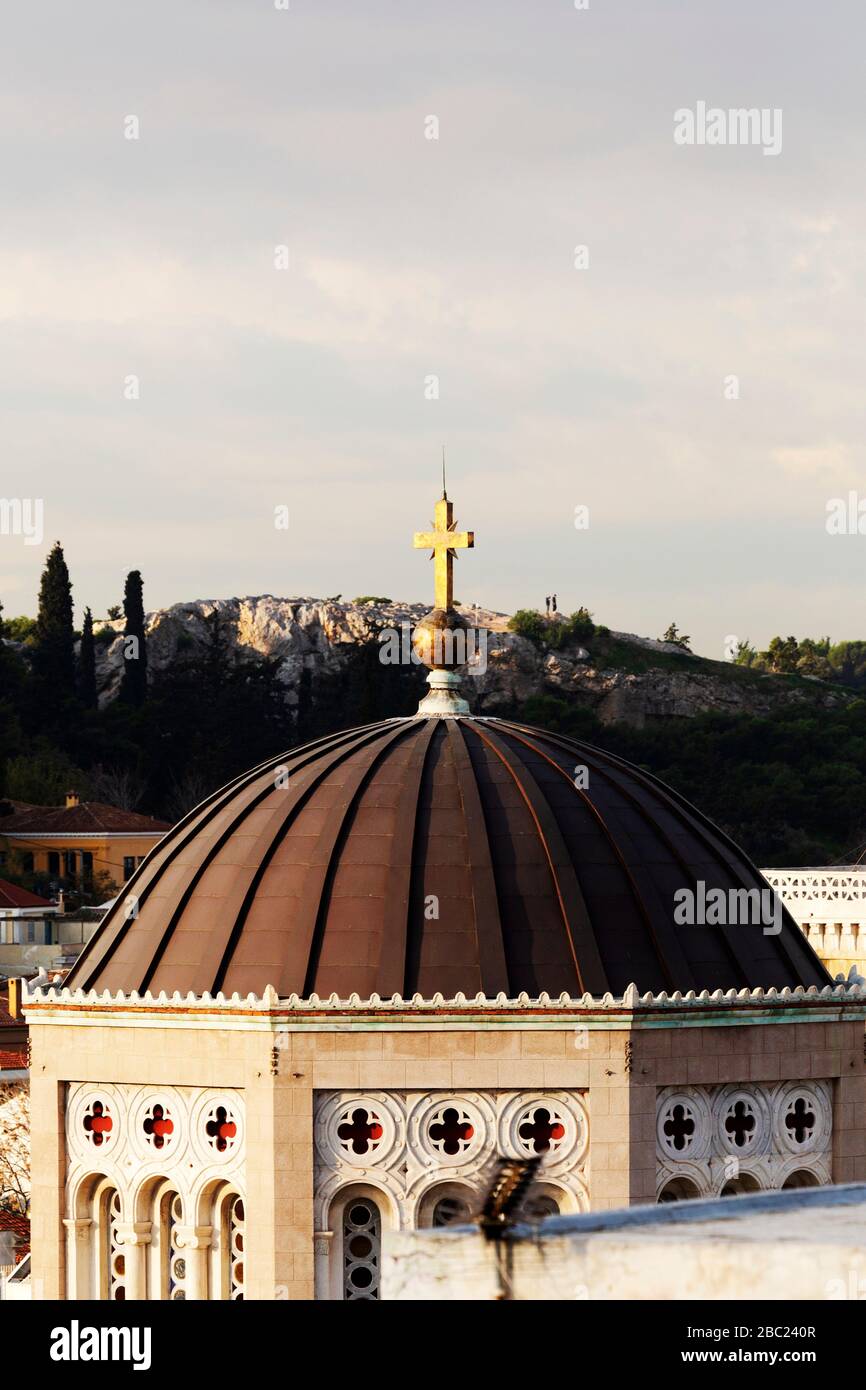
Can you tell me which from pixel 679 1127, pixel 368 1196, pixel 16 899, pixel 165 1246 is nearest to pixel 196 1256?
pixel 165 1246

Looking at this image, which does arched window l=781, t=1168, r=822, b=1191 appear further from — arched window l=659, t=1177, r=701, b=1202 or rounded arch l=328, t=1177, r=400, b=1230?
rounded arch l=328, t=1177, r=400, b=1230

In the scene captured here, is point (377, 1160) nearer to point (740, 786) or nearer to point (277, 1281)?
point (277, 1281)

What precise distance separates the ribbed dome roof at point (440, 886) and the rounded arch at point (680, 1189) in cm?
220

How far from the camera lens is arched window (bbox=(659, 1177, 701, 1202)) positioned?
2825 centimetres

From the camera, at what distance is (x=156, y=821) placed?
15050 cm

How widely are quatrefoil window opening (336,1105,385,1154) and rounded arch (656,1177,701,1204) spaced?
3.37m

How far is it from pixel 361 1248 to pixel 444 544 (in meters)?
9.99

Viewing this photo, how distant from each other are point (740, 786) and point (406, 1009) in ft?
447

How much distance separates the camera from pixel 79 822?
144625mm

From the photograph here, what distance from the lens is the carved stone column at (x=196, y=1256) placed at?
93.0 feet

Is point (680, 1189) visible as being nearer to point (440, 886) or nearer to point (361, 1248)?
point (361, 1248)

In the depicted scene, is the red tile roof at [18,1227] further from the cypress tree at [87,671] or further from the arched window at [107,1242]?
the cypress tree at [87,671]
